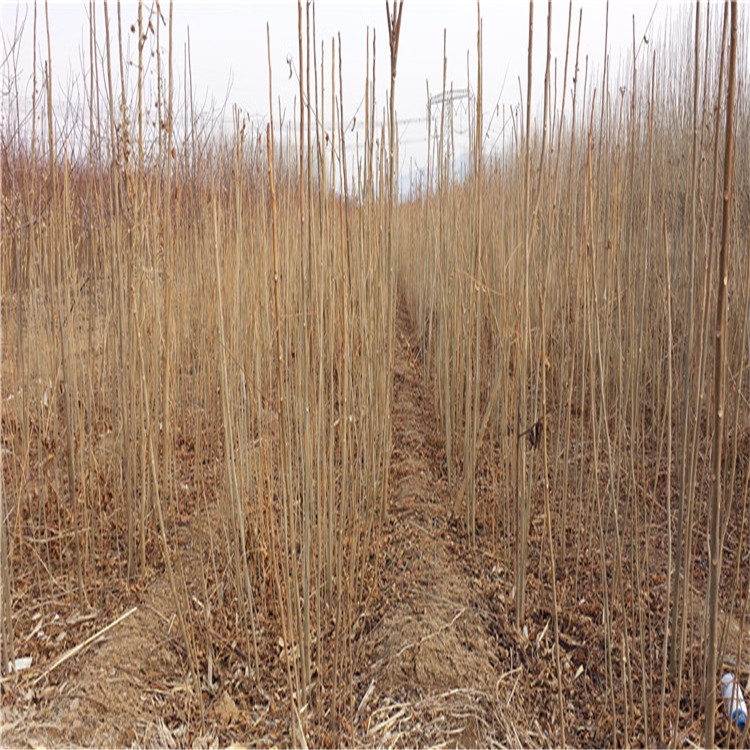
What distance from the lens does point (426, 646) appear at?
1.23 metres

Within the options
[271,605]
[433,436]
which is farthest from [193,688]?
[433,436]

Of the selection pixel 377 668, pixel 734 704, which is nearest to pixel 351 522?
pixel 377 668

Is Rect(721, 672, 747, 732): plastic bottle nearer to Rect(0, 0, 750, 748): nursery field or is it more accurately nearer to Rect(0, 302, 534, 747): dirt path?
Rect(0, 0, 750, 748): nursery field

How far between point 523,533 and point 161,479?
3.22ft

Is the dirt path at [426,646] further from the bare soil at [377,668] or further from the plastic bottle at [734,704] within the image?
the plastic bottle at [734,704]

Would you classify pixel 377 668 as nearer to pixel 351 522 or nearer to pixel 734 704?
pixel 351 522

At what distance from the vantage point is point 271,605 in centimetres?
129

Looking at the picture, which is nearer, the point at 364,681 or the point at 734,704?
the point at 734,704

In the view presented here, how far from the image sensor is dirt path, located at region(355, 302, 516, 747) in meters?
1.09

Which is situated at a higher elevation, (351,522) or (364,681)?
(351,522)

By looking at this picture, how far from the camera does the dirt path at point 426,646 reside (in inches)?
42.8

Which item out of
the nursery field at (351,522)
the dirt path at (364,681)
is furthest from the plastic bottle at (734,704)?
the dirt path at (364,681)

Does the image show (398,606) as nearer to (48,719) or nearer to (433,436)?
(48,719)

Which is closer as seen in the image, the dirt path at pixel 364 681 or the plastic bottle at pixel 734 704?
the plastic bottle at pixel 734 704
